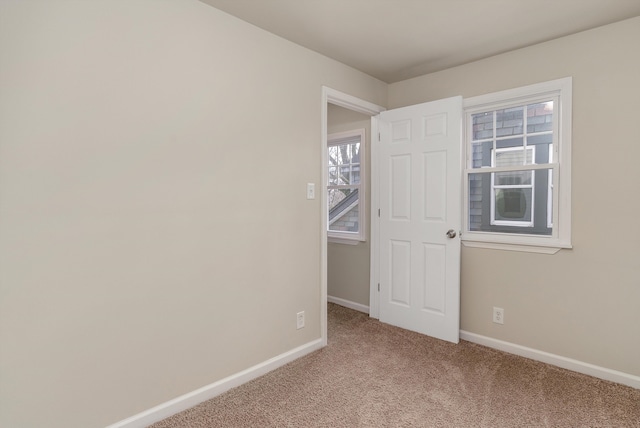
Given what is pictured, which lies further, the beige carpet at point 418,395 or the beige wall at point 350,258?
the beige wall at point 350,258

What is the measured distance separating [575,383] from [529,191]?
138 centimetres

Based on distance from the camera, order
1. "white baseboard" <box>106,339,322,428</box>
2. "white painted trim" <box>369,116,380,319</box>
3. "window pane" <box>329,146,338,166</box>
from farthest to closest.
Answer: "window pane" <box>329,146,338,166</box> → "white painted trim" <box>369,116,380,319</box> → "white baseboard" <box>106,339,322,428</box>

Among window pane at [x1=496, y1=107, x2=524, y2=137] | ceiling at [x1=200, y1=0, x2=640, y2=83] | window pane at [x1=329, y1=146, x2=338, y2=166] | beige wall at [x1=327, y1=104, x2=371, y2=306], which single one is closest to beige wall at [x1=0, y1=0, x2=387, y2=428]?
ceiling at [x1=200, y1=0, x2=640, y2=83]

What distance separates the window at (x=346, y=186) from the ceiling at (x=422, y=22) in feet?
3.81

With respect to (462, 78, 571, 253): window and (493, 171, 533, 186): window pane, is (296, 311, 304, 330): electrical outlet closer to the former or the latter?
(462, 78, 571, 253): window

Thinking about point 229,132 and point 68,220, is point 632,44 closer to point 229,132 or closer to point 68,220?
point 229,132

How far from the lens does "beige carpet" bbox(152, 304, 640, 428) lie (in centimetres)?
192

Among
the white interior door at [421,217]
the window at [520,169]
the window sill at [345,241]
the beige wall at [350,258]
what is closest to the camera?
the window at [520,169]

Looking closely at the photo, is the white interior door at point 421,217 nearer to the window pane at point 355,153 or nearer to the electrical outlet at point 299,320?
the window pane at point 355,153

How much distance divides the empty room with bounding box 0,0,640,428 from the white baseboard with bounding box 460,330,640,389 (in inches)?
0.5

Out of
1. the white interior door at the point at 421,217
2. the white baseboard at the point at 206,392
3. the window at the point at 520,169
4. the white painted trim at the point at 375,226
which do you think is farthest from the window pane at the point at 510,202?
the white baseboard at the point at 206,392

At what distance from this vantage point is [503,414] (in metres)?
1.97

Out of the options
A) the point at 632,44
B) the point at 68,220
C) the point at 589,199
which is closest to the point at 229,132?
the point at 68,220

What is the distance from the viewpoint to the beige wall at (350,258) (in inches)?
144
